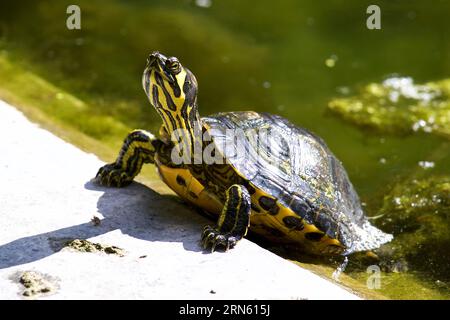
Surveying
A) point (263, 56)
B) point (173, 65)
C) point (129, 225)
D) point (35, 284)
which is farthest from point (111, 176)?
point (263, 56)

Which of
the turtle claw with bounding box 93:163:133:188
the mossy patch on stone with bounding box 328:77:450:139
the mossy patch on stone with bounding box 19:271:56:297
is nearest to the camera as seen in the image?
the mossy patch on stone with bounding box 19:271:56:297

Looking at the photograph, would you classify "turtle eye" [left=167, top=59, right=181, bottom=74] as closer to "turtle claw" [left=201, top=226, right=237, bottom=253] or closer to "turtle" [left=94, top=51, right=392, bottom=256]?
"turtle" [left=94, top=51, right=392, bottom=256]

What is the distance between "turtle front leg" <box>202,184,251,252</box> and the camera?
4273 mm

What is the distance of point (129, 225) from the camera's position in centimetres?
446

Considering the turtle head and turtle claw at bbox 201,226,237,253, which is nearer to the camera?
turtle claw at bbox 201,226,237,253

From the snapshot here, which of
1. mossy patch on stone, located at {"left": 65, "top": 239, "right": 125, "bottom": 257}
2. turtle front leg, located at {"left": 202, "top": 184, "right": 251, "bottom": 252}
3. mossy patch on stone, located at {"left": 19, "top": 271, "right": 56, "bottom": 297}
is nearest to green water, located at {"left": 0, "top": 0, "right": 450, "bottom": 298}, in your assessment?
turtle front leg, located at {"left": 202, "top": 184, "right": 251, "bottom": 252}

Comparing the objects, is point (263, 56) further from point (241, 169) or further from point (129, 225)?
point (129, 225)

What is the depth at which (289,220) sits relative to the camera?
476 cm

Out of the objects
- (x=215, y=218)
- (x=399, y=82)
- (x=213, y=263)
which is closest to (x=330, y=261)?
(x=215, y=218)

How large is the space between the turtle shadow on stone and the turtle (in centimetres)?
13

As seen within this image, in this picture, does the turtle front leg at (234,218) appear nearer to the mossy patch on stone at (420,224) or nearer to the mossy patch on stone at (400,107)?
the mossy patch on stone at (420,224)

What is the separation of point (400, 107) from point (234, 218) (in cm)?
383

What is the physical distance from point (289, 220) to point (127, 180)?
1.23 m

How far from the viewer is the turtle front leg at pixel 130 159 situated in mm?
5027
